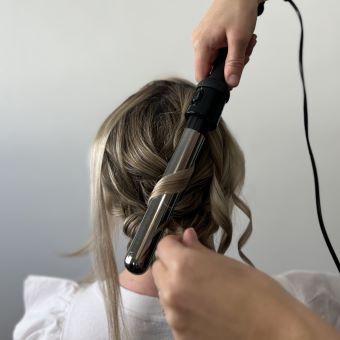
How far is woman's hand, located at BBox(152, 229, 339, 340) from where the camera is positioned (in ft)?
0.90

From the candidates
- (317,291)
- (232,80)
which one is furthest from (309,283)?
(232,80)

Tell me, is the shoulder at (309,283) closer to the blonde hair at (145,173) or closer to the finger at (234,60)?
the blonde hair at (145,173)

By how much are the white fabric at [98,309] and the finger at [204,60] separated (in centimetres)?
32

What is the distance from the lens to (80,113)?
89 cm

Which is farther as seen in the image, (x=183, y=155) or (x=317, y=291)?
(x=317, y=291)

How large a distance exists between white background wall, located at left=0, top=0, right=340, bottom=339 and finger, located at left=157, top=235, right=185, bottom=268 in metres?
0.56

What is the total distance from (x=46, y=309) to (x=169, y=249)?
461 mm

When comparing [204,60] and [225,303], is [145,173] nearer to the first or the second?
[204,60]

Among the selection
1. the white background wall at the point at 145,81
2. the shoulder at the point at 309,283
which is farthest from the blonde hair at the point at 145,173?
the white background wall at the point at 145,81

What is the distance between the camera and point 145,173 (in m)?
0.56

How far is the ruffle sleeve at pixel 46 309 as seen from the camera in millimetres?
659

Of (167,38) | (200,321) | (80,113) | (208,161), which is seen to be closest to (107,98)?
(80,113)

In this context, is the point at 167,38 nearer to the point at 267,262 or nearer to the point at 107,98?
the point at 107,98

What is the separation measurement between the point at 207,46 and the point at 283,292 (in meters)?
0.34
